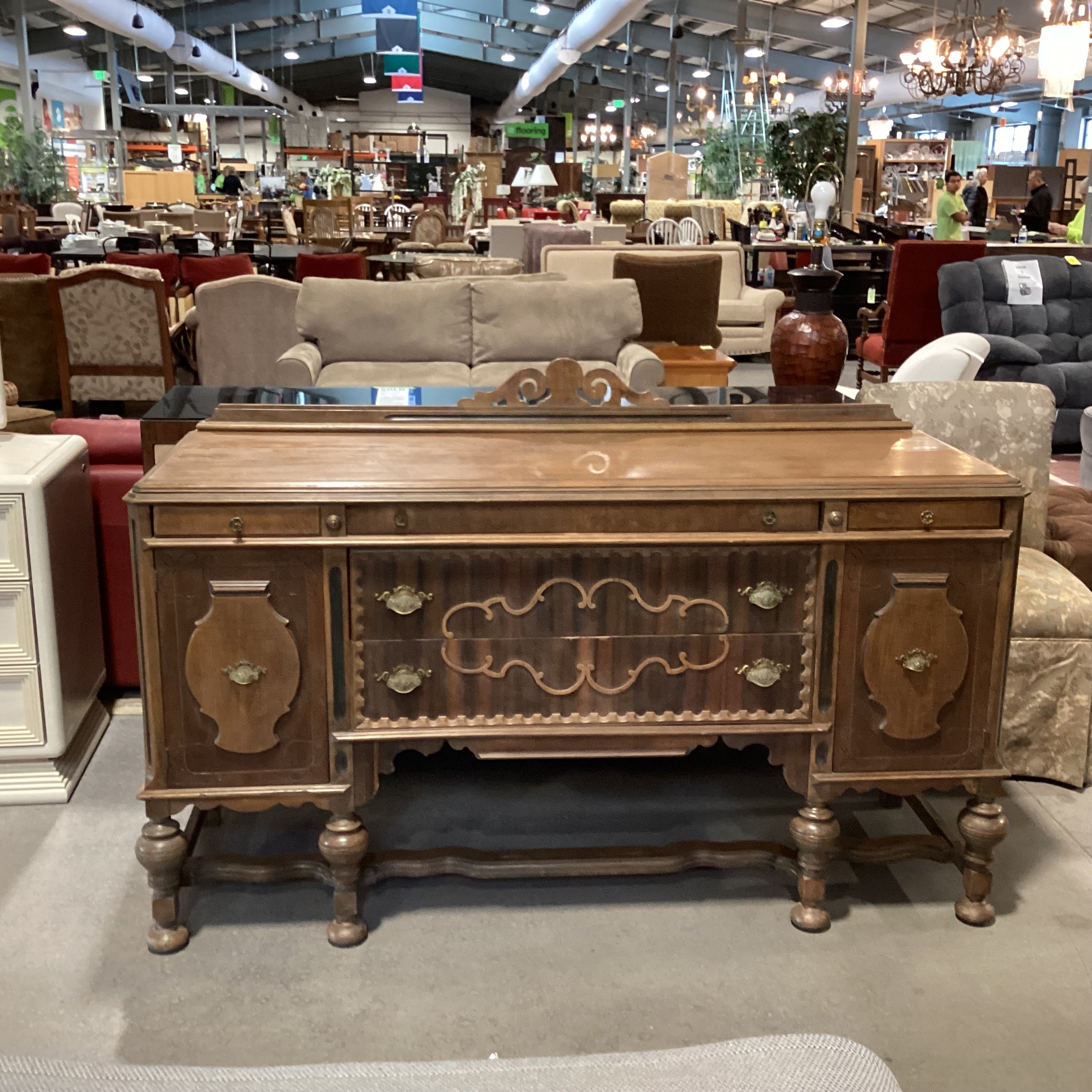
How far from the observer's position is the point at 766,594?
2230 mm

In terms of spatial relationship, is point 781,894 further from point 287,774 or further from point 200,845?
point 200,845

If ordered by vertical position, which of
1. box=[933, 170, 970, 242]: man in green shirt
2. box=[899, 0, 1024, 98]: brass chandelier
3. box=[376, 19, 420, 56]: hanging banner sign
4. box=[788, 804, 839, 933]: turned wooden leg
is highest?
box=[376, 19, 420, 56]: hanging banner sign

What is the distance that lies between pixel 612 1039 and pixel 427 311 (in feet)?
11.5

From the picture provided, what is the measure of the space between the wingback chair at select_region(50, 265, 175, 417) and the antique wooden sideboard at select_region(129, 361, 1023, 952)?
4671 mm

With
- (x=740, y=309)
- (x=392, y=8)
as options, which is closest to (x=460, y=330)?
(x=740, y=309)

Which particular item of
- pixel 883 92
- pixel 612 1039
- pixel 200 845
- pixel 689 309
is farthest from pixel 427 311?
pixel 883 92

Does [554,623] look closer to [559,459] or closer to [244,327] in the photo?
[559,459]

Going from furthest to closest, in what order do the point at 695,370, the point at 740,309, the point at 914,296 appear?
the point at 740,309 < the point at 914,296 < the point at 695,370

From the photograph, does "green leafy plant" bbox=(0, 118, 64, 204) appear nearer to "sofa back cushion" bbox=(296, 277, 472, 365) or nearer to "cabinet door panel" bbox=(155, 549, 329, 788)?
"sofa back cushion" bbox=(296, 277, 472, 365)

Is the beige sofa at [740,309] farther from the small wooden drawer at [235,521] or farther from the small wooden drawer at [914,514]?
the small wooden drawer at [235,521]

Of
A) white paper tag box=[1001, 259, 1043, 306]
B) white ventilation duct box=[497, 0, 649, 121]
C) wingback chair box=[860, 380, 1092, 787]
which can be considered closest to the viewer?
wingback chair box=[860, 380, 1092, 787]

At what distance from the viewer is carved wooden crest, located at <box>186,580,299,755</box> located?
7.09 ft

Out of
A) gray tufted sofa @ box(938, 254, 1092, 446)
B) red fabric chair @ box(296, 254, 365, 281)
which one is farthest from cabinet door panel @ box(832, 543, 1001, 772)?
red fabric chair @ box(296, 254, 365, 281)

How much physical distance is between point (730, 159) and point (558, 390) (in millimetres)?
15678
